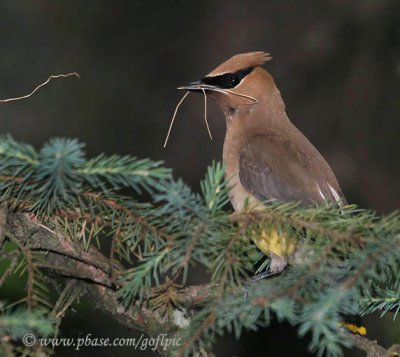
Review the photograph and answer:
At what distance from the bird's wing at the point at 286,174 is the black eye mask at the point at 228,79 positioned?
383mm

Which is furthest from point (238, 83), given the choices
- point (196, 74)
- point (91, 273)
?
point (196, 74)

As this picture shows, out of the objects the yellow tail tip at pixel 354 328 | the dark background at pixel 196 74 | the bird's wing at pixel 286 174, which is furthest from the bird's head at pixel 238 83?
the dark background at pixel 196 74

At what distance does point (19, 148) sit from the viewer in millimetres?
1814

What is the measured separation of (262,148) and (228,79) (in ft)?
1.43

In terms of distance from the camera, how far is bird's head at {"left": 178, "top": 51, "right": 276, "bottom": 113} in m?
3.80

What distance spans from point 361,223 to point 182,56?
4286mm

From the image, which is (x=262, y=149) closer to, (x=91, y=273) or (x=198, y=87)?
(x=198, y=87)

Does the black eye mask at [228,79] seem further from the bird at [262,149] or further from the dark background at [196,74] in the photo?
the dark background at [196,74]

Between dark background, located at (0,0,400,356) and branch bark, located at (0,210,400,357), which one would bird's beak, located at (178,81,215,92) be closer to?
branch bark, located at (0,210,400,357)

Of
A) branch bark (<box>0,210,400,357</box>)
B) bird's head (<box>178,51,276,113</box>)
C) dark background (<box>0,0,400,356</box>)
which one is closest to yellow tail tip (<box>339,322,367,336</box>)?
branch bark (<box>0,210,400,357</box>)

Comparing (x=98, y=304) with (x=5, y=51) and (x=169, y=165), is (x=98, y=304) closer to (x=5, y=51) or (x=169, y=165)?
(x=169, y=165)

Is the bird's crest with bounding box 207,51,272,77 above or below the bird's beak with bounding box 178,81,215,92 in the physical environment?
above

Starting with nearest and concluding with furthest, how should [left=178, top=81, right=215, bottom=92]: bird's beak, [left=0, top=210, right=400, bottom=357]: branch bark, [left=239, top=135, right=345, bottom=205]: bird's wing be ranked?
[left=0, top=210, right=400, bottom=357]: branch bark < [left=239, top=135, right=345, bottom=205]: bird's wing < [left=178, top=81, right=215, bottom=92]: bird's beak

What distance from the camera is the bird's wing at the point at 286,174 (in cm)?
339
